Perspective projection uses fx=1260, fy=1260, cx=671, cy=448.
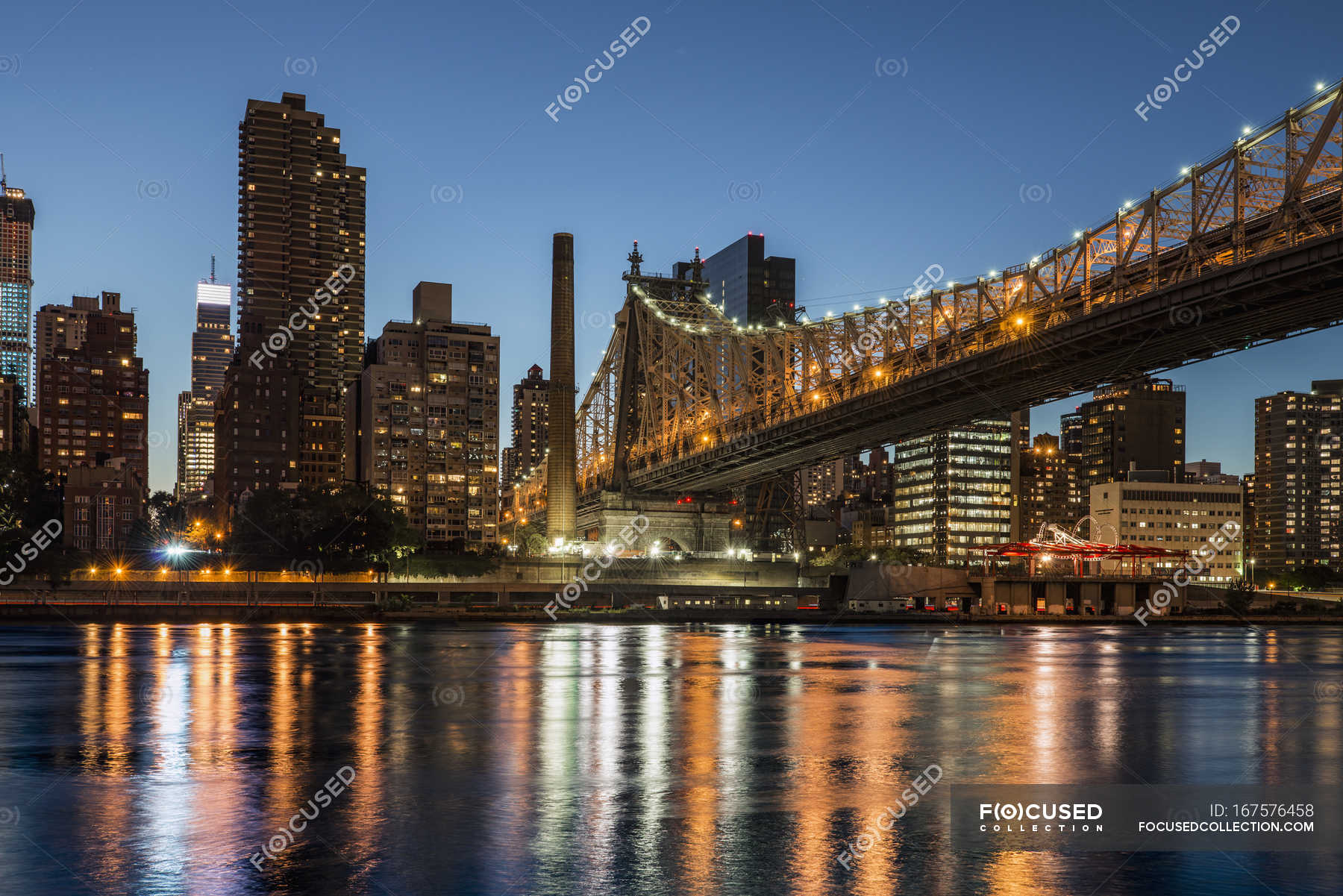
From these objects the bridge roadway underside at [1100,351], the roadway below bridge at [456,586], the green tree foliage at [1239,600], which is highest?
the bridge roadway underside at [1100,351]

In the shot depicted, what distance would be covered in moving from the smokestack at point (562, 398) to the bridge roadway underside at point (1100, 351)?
27522 mm

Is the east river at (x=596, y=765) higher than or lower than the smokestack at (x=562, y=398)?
lower

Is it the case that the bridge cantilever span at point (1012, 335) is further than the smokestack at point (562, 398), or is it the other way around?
the smokestack at point (562, 398)

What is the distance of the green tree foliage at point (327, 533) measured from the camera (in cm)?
13562

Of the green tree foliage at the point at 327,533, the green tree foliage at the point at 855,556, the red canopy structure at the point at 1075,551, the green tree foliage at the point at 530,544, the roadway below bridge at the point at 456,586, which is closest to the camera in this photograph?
the roadway below bridge at the point at 456,586

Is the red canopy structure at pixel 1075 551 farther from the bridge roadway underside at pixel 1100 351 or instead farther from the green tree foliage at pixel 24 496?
the green tree foliage at pixel 24 496

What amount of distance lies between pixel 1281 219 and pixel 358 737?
45.9 metres

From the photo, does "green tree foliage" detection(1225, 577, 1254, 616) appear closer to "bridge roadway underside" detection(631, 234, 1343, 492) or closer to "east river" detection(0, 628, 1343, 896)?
"bridge roadway underside" detection(631, 234, 1343, 492)

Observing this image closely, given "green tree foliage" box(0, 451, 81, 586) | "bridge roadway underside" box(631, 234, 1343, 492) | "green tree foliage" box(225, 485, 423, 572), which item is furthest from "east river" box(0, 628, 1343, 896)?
"green tree foliage" box(225, 485, 423, 572)

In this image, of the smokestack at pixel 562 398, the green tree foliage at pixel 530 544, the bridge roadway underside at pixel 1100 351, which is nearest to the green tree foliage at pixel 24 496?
the green tree foliage at pixel 530 544

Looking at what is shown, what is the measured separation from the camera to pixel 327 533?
137625 millimetres

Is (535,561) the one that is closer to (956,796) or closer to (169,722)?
(169,722)

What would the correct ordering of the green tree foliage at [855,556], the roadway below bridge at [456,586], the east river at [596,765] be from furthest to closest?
the green tree foliage at [855,556]
the roadway below bridge at [456,586]
the east river at [596,765]

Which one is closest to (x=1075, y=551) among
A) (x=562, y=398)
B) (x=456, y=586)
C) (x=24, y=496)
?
(x=562, y=398)
